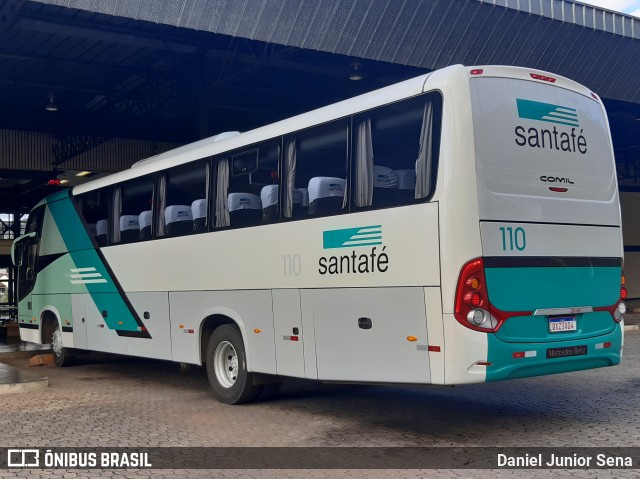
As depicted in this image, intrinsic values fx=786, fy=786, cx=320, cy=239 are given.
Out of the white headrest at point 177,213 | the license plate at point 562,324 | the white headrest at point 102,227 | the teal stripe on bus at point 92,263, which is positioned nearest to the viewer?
the license plate at point 562,324

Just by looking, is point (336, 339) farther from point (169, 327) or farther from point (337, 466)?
point (169, 327)

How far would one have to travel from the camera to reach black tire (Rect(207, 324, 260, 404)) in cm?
967

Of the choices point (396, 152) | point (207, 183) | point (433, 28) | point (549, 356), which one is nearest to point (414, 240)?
point (396, 152)

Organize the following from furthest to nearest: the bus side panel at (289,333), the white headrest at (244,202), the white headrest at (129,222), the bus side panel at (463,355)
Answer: the white headrest at (129,222) → the white headrest at (244,202) → the bus side panel at (289,333) → the bus side panel at (463,355)

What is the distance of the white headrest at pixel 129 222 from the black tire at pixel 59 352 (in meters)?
3.36

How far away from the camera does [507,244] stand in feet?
24.1

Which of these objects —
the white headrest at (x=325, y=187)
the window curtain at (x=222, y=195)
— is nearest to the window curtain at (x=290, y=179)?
the white headrest at (x=325, y=187)

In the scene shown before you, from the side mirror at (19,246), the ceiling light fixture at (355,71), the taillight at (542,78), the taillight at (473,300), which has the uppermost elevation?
the ceiling light fixture at (355,71)

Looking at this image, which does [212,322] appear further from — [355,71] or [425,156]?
[355,71]

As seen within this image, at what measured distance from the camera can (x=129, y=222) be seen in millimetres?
12172

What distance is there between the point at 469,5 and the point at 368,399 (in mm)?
9482

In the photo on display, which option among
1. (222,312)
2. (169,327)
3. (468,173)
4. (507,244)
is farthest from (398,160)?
(169,327)

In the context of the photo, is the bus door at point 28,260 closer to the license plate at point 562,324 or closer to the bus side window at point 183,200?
the bus side window at point 183,200

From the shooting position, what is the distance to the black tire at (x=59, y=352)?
14605 millimetres
